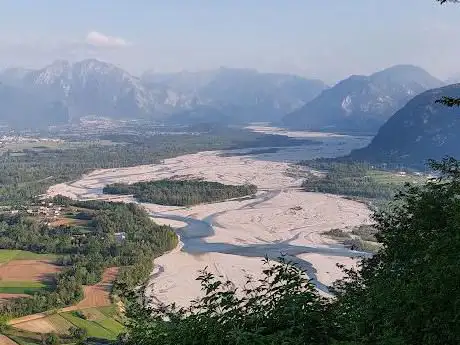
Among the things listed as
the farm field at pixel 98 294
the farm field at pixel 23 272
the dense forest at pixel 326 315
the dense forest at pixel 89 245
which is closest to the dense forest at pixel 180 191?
the dense forest at pixel 89 245

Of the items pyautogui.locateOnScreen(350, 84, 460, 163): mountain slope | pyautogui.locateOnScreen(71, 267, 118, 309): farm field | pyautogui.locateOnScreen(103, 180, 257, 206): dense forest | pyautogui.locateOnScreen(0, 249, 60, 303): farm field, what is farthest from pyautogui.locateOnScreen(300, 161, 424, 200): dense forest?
pyautogui.locateOnScreen(0, 249, 60, 303): farm field

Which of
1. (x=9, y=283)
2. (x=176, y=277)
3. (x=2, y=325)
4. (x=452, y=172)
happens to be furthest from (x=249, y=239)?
(x=452, y=172)

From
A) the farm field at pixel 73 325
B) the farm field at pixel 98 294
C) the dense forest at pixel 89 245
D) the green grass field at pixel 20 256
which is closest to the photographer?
the farm field at pixel 73 325

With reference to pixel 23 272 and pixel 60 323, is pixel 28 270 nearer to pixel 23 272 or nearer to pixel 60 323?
pixel 23 272

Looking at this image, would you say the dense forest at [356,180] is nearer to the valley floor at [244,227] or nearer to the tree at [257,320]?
the valley floor at [244,227]

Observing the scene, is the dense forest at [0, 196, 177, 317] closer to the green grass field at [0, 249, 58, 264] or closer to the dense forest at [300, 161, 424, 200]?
the green grass field at [0, 249, 58, 264]

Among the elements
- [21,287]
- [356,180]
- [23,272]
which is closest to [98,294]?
[21,287]

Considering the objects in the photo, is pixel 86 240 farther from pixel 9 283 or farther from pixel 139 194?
pixel 139 194
